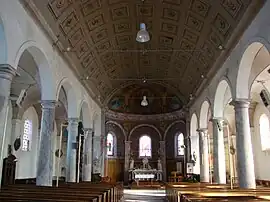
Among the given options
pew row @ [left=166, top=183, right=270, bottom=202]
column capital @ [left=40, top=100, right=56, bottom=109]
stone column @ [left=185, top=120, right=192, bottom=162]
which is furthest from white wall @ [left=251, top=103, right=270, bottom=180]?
column capital @ [left=40, top=100, right=56, bottom=109]

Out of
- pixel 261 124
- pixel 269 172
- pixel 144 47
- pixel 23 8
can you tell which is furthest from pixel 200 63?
pixel 23 8

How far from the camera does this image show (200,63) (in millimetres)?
15711

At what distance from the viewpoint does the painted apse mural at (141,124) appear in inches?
984

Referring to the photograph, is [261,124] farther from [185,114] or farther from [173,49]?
[173,49]

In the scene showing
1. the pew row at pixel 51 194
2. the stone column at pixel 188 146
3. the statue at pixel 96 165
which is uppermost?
the stone column at pixel 188 146

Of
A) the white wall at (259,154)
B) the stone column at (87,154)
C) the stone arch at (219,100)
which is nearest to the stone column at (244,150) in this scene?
the stone arch at (219,100)

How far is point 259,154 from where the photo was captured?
19250 millimetres

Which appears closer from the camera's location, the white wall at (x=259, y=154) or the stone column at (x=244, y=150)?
the stone column at (x=244, y=150)

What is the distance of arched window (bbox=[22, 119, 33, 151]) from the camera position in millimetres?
19548

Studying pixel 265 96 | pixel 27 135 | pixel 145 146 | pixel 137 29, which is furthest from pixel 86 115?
pixel 265 96

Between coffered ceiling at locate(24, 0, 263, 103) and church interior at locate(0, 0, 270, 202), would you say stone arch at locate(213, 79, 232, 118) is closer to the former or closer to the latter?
church interior at locate(0, 0, 270, 202)

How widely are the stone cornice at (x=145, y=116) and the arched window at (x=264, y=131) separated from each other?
6.85 m

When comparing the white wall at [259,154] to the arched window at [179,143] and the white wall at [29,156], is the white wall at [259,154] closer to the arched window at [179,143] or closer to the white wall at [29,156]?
the arched window at [179,143]

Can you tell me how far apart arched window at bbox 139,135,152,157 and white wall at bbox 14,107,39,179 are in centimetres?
927
